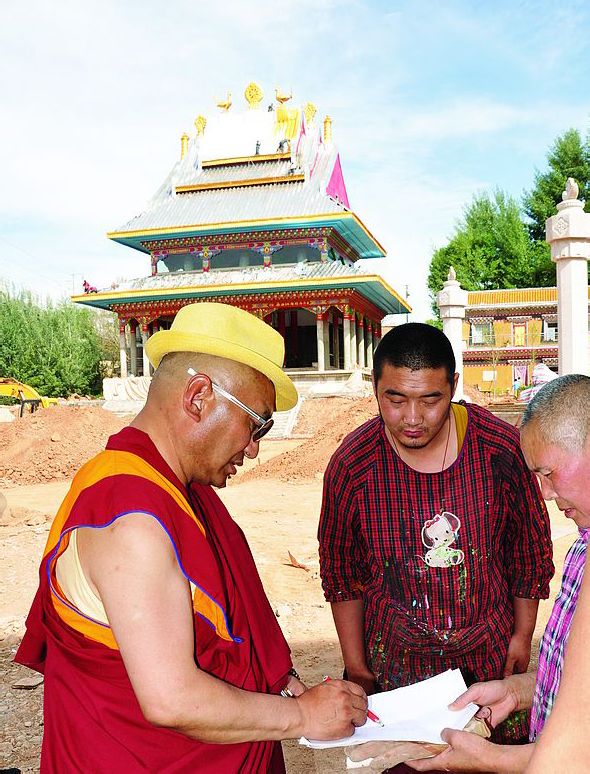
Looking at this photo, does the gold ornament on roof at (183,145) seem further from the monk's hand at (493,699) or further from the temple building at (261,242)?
the monk's hand at (493,699)

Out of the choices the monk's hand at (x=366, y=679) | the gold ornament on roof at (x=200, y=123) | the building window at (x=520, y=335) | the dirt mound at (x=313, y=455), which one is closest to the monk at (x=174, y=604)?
the monk's hand at (x=366, y=679)

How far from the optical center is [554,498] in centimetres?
165

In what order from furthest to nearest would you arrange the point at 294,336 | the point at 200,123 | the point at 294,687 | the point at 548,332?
the point at 548,332, the point at 200,123, the point at 294,336, the point at 294,687

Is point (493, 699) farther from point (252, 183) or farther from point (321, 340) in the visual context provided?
point (252, 183)

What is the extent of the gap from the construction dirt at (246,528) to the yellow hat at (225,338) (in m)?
2.53

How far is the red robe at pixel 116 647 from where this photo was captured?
4.86 ft

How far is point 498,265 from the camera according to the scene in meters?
38.6

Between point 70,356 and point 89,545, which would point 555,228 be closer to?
point 89,545

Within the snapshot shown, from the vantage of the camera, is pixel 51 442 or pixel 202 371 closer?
pixel 202 371

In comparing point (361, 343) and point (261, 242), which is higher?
point (261, 242)

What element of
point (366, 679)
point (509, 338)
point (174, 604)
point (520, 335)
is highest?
point (520, 335)

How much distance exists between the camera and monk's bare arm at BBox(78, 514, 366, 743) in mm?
1366

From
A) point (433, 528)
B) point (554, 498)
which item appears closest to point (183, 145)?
point (433, 528)

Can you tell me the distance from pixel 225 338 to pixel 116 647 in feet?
2.37
